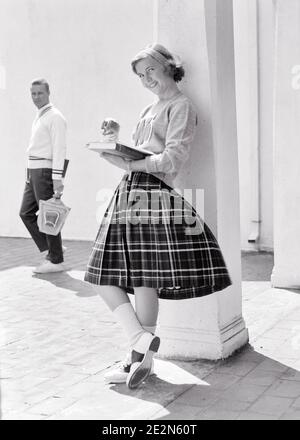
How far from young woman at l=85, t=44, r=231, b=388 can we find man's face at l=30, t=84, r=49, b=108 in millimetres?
3727

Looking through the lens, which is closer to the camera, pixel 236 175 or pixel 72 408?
pixel 72 408

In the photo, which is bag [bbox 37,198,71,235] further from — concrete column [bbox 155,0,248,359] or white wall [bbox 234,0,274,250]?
concrete column [bbox 155,0,248,359]

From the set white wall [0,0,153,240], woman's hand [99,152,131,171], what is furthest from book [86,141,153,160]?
white wall [0,0,153,240]

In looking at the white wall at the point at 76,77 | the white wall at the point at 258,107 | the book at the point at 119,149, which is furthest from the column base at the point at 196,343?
the white wall at the point at 76,77

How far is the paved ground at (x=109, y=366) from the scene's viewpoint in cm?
381

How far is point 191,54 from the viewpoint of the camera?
4664mm

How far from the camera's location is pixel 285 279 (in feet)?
23.1

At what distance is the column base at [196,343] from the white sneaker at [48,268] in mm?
3454

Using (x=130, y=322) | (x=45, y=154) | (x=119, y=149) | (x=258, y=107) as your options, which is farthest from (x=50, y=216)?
(x=119, y=149)

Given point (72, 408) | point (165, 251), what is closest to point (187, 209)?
point (165, 251)

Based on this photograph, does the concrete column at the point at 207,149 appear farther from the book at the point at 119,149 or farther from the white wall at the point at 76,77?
the white wall at the point at 76,77

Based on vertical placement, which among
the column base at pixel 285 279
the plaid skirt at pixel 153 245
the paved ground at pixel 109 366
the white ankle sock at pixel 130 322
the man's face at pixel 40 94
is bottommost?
the paved ground at pixel 109 366
